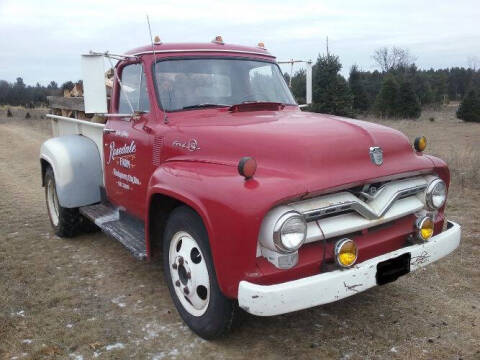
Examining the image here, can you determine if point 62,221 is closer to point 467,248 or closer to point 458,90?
point 467,248

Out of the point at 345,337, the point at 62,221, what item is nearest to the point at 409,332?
the point at 345,337

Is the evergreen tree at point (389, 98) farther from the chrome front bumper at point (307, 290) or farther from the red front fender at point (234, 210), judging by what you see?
the red front fender at point (234, 210)

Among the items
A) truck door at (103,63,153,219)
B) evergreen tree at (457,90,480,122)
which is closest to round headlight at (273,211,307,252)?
truck door at (103,63,153,219)

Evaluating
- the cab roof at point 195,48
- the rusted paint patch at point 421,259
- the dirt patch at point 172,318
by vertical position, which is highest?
the cab roof at point 195,48

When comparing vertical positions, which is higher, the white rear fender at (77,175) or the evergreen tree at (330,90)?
the evergreen tree at (330,90)

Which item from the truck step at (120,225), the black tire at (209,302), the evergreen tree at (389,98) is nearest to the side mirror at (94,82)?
the truck step at (120,225)

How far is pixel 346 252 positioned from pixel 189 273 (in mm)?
1118

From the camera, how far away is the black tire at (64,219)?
5.77 m

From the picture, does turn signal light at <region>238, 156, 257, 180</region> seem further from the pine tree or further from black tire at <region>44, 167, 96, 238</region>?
the pine tree

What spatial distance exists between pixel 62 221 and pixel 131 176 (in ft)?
6.21

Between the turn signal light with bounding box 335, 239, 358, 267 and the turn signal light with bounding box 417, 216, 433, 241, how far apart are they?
665 mm

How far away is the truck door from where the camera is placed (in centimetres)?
418

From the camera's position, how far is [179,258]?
343cm

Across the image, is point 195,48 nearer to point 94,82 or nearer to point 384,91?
point 94,82
